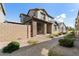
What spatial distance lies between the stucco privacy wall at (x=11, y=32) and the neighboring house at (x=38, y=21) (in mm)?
1164

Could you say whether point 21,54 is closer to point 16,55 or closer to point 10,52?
point 16,55

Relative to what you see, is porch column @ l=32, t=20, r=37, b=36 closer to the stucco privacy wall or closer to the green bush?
the stucco privacy wall

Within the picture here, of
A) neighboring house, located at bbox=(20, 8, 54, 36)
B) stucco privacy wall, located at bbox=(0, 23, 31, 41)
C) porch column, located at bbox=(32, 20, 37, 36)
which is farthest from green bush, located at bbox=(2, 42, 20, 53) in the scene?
porch column, located at bbox=(32, 20, 37, 36)

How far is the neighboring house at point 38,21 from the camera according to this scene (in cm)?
1067

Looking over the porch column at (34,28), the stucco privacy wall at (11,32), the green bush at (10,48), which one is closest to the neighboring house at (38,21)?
the porch column at (34,28)

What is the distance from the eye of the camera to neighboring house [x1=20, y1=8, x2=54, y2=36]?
10.7 metres

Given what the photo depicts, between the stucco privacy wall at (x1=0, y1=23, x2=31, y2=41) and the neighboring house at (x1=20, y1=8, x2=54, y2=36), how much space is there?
1.16m

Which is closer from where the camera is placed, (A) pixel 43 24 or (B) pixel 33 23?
(B) pixel 33 23

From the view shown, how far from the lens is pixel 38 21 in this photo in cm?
1217

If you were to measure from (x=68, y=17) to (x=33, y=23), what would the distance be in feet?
14.7

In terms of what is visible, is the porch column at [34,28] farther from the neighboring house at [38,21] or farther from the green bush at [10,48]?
the green bush at [10,48]

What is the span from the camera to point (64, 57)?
16.7 ft

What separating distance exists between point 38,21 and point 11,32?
447 centimetres

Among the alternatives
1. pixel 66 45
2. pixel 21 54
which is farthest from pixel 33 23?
pixel 21 54
